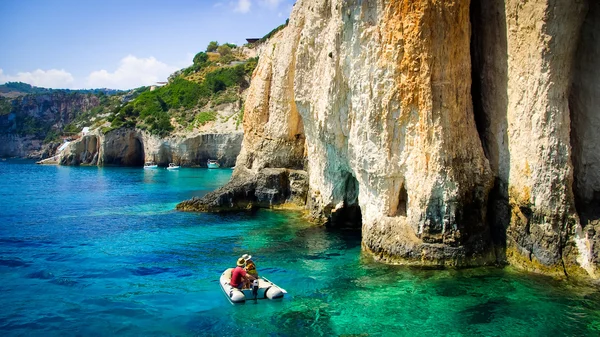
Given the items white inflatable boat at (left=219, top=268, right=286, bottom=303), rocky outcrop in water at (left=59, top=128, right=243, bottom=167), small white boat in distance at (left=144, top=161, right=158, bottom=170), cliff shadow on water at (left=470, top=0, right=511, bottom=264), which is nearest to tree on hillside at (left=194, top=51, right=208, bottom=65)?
rocky outcrop in water at (left=59, top=128, right=243, bottom=167)

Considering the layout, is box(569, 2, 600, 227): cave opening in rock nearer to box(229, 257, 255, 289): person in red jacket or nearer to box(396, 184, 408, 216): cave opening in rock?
box(396, 184, 408, 216): cave opening in rock

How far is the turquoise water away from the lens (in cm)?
1358

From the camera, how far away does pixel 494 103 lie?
17797 millimetres

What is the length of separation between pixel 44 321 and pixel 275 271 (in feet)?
26.1

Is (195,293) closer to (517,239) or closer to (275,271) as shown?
(275,271)

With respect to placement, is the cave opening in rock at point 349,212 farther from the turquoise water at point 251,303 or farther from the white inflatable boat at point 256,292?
the white inflatable boat at point 256,292

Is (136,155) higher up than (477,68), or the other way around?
(477,68)

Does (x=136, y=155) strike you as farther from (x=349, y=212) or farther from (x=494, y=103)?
(x=494, y=103)

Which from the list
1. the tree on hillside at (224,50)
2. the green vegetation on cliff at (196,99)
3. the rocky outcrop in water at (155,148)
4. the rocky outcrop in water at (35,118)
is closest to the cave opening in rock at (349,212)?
the rocky outcrop in water at (155,148)

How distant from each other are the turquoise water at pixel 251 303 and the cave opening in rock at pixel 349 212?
1339mm

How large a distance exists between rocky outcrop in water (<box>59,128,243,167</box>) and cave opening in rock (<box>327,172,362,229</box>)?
5151 centimetres

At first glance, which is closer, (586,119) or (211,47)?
(586,119)

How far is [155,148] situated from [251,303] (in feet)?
218

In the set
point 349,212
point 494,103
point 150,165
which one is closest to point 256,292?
point 494,103
